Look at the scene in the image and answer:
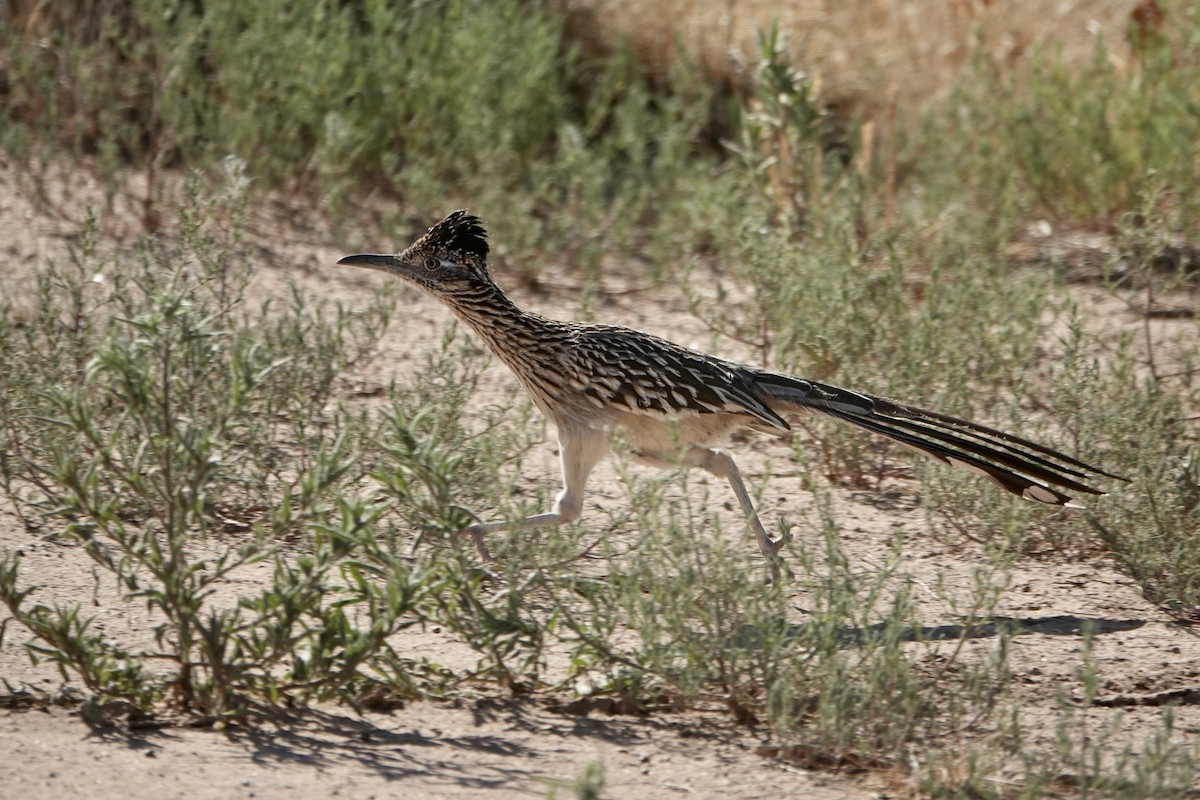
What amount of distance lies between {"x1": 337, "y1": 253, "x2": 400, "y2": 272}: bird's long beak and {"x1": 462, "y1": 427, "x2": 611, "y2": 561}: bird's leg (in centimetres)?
89

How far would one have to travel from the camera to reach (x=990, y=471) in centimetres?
504

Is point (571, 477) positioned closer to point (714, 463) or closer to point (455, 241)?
point (714, 463)

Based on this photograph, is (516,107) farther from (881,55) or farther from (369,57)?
(881,55)

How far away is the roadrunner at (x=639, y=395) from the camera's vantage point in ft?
17.0

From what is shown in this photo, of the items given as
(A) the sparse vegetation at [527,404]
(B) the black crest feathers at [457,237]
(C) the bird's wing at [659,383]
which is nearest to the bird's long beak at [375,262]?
(B) the black crest feathers at [457,237]

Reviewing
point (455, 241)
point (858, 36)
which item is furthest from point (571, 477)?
point (858, 36)

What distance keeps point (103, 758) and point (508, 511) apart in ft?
4.46

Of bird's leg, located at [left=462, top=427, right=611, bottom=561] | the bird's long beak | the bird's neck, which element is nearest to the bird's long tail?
bird's leg, located at [left=462, top=427, right=611, bottom=561]

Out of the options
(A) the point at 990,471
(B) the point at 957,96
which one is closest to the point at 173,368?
(A) the point at 990,471

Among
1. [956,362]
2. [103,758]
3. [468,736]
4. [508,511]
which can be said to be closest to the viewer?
[103,758]

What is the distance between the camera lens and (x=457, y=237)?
5.60 meters

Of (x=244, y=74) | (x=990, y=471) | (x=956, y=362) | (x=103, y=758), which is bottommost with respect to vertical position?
(x=103, y=758)

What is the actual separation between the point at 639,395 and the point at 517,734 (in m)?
1.51

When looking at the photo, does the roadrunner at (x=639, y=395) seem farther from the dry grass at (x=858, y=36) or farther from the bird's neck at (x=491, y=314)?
the dry grass at (x=858, y=36)
